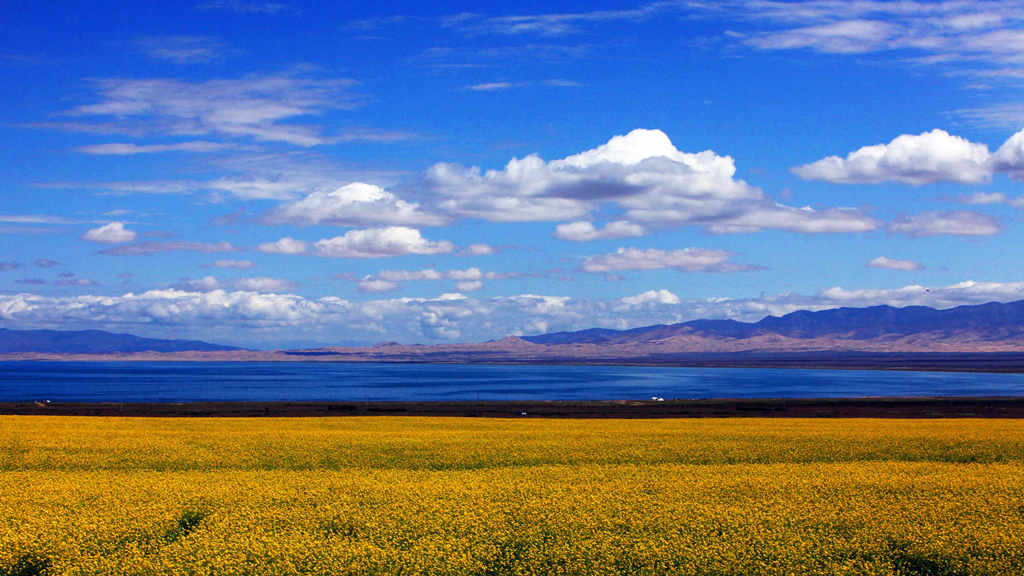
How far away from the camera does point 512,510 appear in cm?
1669

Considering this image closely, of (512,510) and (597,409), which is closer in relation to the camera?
(512,510)

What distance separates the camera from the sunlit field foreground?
13.5 meters

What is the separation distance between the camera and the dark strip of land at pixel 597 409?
227 ft

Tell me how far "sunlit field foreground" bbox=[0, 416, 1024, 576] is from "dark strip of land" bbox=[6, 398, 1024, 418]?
135ft

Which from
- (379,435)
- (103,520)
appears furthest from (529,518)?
(379,435)

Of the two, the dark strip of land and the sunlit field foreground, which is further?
the dark strip of land

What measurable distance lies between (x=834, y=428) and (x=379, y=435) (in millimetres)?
20339

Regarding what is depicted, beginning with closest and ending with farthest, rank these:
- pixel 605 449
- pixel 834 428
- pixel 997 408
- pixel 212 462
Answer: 1. pixel 212 462
2. pixel 605 449
3. pixel 834 428
4. pixel 997 408

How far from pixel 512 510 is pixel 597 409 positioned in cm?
6227

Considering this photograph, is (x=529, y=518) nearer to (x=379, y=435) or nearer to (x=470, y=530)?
(x=470, y=530)

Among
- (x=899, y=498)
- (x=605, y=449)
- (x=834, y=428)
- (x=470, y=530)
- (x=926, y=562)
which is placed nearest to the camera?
(x=926, y=562)

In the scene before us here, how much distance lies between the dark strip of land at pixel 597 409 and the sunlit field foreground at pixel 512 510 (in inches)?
1616

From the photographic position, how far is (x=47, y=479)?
20953 millimetres

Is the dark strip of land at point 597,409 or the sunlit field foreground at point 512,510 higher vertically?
the sunlit field foreground at point 512,510
